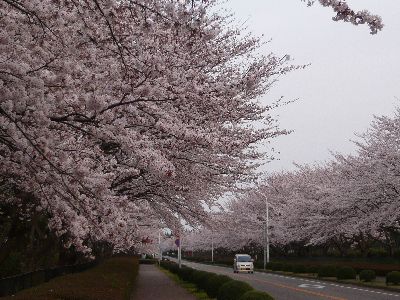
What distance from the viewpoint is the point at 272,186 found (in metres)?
57.0

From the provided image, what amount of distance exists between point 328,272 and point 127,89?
28.9 m

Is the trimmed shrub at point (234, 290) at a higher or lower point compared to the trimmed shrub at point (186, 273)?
lower

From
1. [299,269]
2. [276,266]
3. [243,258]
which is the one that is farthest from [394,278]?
[276,266]

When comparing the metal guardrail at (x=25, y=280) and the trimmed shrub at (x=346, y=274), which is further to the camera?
the trimmed shrub at (x=346, y=274)

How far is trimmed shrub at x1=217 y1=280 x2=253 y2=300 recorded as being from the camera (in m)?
13.1

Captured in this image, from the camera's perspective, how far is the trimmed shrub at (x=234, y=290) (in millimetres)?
13148

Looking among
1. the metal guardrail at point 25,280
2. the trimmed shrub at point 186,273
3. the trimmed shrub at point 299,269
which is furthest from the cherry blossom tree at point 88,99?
the trimmed shrub at point 299,269

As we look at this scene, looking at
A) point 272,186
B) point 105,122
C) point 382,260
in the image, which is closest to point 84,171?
point 105,122

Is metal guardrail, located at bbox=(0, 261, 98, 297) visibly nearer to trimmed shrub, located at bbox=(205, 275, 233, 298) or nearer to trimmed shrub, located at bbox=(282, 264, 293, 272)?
trimmed shrub, located at bbox=(205, 275, 233, 298)

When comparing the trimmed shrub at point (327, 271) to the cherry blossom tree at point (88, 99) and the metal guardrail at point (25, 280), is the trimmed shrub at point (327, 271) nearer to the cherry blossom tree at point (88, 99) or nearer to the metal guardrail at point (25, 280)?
the metal guardrail at point (25, 280)

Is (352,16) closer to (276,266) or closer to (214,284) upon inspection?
(214,284)

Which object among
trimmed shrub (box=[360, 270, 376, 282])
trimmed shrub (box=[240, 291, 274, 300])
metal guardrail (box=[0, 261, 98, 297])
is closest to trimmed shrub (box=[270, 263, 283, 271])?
trimmed shrub (box=[360, 270, 376, 282])

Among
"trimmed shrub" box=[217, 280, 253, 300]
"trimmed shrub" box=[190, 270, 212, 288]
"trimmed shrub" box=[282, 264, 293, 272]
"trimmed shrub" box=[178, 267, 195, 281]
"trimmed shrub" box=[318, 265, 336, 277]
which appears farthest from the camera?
"trimmed shrub" box=[282, 264, 293, 272]

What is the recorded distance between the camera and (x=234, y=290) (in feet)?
45.1
